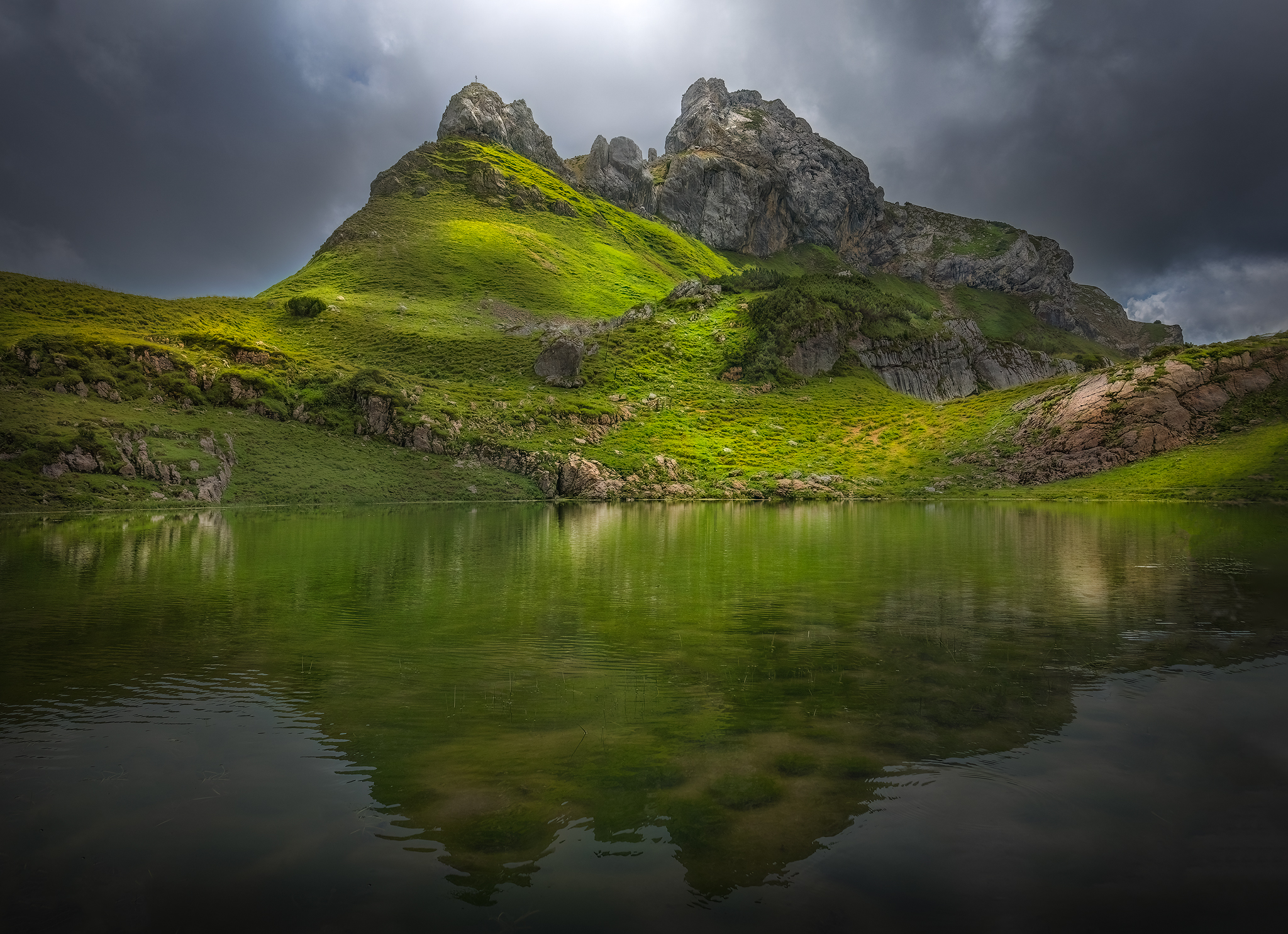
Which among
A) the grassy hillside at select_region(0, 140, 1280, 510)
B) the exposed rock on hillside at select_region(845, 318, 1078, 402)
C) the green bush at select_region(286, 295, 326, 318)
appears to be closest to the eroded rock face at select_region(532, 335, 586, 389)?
the grassy hillside at select_region(0, 140, 1280, 510)

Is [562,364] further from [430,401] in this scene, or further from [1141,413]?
[1141,413]

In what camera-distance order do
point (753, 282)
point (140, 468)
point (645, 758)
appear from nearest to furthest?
1. point (645, 758)
2. point (140, 468)
3. point (753, 282)

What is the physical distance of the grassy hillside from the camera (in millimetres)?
67812

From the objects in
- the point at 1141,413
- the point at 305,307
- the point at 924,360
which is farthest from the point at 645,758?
the point at 924,360

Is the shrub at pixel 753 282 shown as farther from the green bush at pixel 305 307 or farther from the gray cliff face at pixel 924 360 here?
the green bush at pixel 305 307

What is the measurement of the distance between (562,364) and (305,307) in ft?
157

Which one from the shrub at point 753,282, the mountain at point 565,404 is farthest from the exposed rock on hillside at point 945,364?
the shrub at point 753,282

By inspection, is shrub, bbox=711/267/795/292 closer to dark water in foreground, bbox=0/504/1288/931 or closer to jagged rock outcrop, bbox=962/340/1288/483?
jagged rock outcrop, bbox=962/340/1288/483

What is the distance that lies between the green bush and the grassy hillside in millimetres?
1038

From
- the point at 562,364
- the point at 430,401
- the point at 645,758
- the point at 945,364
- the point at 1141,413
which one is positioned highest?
the point at 945,364

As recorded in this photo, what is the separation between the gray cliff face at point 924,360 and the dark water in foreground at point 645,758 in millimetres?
108263

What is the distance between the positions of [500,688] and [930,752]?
6.36 m

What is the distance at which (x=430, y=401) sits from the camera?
295 ft

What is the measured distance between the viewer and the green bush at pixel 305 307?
118250mm
